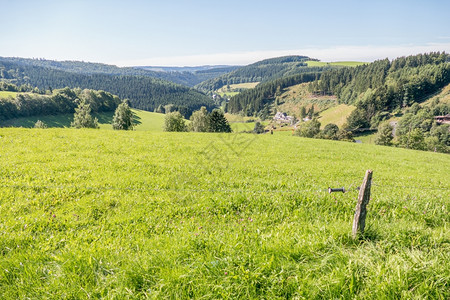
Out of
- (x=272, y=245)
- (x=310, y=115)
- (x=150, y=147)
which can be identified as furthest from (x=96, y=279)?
(x=310, y=115)

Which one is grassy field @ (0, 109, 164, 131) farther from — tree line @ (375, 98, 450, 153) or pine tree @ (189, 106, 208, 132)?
tree line @ (375, 98, 450, 153)

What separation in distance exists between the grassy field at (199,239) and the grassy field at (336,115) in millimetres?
171570

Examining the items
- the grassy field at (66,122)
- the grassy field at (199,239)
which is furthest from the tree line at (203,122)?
the grassy field at (199,239)

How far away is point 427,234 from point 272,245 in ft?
11.8

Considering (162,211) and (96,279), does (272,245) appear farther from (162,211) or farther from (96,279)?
(162,211)

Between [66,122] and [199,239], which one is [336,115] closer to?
[66,122]

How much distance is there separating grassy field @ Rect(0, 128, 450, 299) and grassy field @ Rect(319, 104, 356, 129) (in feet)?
563

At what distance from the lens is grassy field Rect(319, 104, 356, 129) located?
165 m

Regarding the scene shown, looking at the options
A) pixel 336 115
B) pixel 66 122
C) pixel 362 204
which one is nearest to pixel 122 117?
pixel 66 122

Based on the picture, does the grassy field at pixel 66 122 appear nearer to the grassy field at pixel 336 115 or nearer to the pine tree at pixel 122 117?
the pine tree at pixel 122 117

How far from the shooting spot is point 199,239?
491cm

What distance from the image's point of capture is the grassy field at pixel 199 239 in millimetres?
3500

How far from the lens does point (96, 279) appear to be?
375 cm

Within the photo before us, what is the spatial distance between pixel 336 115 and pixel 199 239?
195820 millimetres
